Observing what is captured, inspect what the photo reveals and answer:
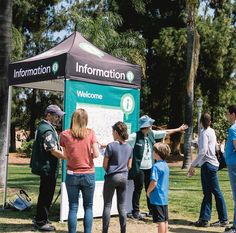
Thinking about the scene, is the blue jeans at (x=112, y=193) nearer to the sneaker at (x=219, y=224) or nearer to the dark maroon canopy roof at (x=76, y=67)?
the sneaker at (x=219, y=224)

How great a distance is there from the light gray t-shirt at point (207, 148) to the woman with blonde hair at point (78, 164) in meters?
2.31

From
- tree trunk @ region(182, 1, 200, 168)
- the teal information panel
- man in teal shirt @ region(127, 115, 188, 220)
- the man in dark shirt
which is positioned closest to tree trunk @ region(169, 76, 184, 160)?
tree trunk @ region(182, 1, 200, 168)

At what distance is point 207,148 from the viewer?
8.02m

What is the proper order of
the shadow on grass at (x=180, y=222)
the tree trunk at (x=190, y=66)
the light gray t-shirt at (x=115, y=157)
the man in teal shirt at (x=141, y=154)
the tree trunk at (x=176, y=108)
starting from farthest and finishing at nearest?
the tree trunk at (x=176, y=108)
the tree trunk at (x=190, y=66)
the shadow on grass at (x=180, y=222)
the man in teal shirt at (x=141, y=154)
the light gray t-shirt at (x=115, y=157)

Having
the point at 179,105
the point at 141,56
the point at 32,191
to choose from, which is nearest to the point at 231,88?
the point at 179,105

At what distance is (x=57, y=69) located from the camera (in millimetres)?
8156

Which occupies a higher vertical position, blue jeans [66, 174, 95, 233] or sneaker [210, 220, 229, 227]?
blue jeans [66, 174, 95, 233]

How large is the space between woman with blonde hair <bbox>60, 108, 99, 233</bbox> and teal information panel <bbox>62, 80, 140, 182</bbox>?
1685mm

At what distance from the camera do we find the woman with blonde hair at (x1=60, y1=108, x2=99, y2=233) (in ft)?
20.6

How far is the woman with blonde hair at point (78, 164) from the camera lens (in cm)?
627

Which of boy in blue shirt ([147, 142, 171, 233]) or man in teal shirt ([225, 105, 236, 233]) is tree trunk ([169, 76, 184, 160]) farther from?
boy in blue shirt ([147, 142, 171, 233])

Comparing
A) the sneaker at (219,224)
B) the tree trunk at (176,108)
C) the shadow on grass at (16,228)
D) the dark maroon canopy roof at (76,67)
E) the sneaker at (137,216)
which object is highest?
the tree trunk at (176,108)

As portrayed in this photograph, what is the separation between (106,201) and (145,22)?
30550mm

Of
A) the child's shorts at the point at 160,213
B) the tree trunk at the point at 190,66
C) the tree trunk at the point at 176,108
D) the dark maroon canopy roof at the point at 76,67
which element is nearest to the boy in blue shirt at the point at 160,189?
the child's shorts at the point at 160,213
